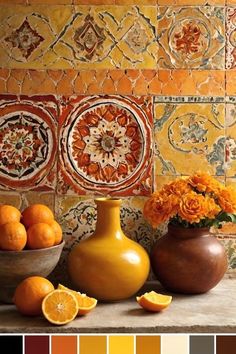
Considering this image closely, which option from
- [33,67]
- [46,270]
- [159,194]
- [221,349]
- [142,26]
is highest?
[142,26]

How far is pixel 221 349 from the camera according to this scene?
1423mm

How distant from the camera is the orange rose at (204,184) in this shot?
1651 mm

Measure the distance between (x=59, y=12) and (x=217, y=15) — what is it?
49 cm

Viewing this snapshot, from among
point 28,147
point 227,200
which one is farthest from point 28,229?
point 227,200

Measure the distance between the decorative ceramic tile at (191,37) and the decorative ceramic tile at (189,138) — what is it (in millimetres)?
133

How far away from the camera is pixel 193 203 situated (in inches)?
63.5

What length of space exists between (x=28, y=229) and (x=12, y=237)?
7 cm

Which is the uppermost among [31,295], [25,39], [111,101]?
[25,39]

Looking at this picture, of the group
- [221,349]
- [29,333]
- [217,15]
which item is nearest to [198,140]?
[217,15]

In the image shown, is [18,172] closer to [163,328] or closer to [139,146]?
[139,146]

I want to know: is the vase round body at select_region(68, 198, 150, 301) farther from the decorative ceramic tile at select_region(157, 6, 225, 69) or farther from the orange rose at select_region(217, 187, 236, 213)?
the decorative ceramic tile at select_region(157, 6, 225, 69)

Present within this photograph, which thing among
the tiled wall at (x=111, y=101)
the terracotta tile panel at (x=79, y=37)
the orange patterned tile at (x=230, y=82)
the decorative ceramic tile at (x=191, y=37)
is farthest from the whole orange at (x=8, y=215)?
the orange patterned tile at (x=230, y=82)

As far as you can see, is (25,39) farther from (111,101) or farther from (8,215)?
(8,215)

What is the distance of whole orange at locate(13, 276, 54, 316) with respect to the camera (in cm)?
145
